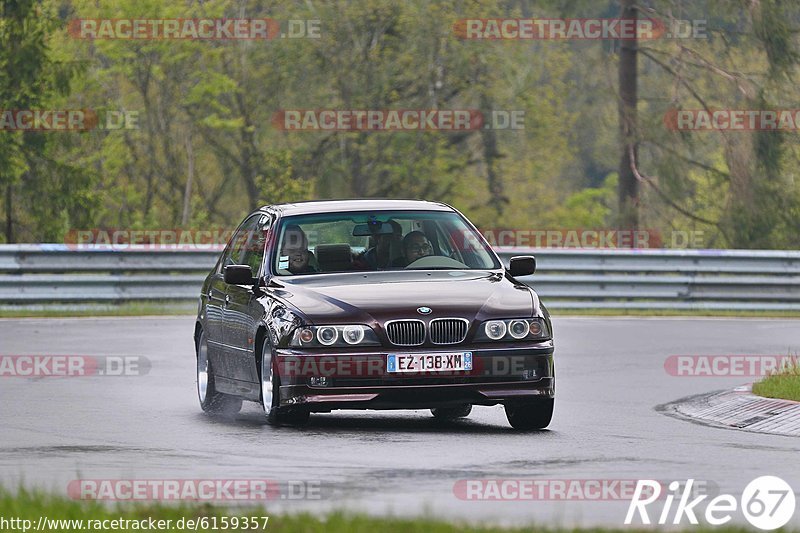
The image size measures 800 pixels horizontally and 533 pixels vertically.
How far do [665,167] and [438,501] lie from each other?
108ft

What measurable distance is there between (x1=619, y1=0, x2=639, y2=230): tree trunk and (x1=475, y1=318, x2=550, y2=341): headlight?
92.8 feet

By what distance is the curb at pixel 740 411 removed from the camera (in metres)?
12.7

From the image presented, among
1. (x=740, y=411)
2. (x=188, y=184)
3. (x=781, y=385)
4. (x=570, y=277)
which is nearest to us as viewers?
(x=740, y=411)

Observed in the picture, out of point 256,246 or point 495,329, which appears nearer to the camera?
point 495,329

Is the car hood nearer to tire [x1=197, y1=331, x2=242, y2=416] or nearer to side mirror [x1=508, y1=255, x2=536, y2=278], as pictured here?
side mirror [x1=508, y1=255, x2=536, y2=278]

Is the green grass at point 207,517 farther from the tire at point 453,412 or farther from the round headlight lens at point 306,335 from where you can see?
the tire at point 453,412

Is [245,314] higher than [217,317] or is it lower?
higher

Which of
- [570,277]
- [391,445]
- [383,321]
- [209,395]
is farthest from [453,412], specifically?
→ [570,277]

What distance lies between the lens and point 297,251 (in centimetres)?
1337

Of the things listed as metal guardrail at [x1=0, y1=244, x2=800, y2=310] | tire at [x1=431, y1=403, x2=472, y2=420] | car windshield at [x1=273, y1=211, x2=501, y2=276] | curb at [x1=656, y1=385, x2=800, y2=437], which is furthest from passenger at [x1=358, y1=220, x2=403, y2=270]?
metal guardrail at [x1=0, y1=244, x2=800, y2=310]

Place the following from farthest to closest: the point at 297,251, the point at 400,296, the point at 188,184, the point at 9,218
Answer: the point at 188,184 < the point at 9,218 < the point at 297,251 < the point at 400,296

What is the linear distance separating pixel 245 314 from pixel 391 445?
2372mm

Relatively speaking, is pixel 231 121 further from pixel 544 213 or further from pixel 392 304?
pixel 392 304

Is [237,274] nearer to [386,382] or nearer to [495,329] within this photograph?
[386,382]
